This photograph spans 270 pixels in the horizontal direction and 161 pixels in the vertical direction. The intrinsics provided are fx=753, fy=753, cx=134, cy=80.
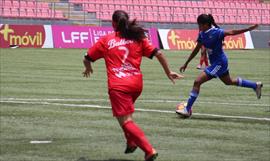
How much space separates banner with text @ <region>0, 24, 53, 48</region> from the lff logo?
4.14 ft

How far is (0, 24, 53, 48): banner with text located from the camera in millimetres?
44062

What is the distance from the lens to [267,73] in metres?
29.4

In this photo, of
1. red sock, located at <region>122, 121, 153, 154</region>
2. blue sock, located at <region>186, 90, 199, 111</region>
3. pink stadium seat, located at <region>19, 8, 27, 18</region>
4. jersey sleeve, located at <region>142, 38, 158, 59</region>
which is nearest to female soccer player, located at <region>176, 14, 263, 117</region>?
blue sock, located at <region>186, 90, 199, 111</region>

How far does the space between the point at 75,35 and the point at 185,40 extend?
8724mm

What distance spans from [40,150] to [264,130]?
426 cm

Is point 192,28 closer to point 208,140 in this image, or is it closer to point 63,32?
point 63,32

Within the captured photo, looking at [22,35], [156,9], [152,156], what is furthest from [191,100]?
[156,9]

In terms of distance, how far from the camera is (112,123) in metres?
13.5

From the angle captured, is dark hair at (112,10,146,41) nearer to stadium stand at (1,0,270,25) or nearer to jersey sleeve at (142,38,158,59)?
jersey sleeve at (142,38,158,59)

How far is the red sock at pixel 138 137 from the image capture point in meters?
9.05

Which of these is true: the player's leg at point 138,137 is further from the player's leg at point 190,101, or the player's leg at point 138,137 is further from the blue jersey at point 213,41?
the blue jersey at point 213,41

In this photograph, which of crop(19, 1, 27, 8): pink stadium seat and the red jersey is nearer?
the red jersey

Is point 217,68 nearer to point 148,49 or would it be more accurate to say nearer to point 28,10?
point 148,49

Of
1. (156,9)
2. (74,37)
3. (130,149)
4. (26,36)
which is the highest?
(130,149)
